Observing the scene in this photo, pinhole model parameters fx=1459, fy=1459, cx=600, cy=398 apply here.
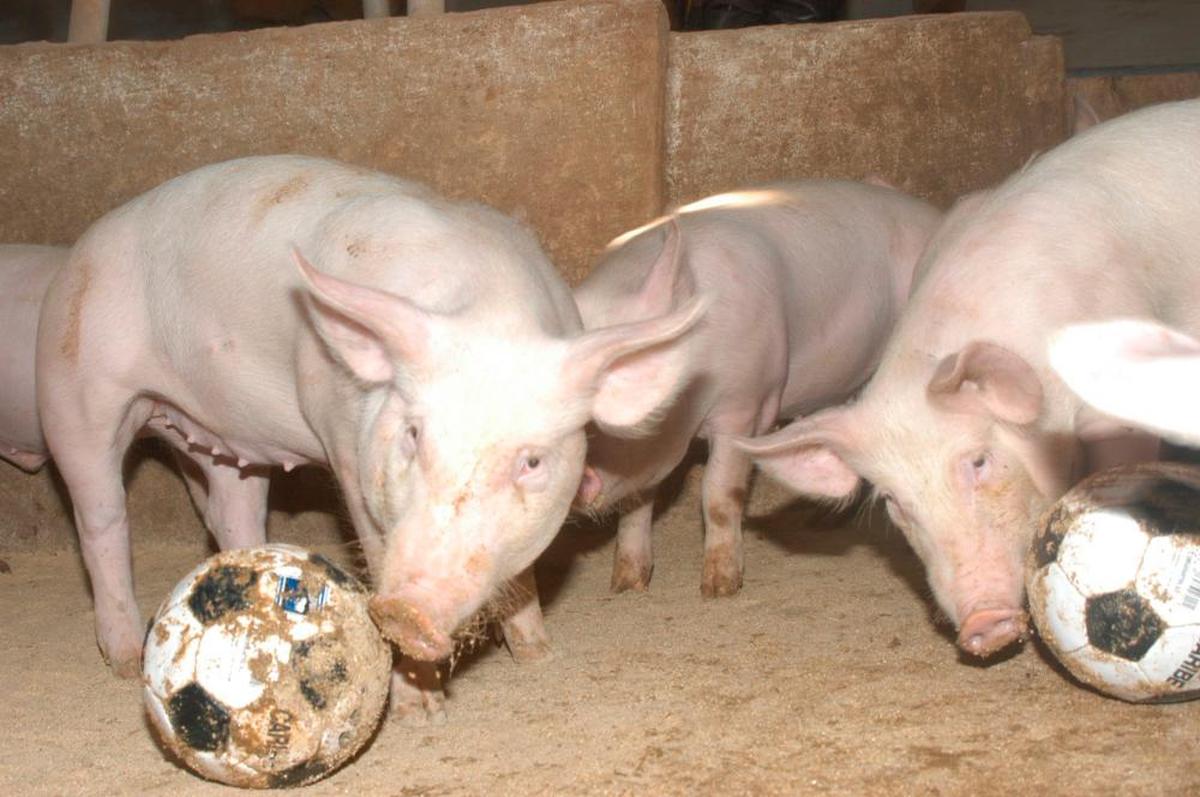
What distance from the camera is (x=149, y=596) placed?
5227 millimetres

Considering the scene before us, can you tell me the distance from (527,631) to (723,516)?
1.09 metres

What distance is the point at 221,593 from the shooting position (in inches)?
126

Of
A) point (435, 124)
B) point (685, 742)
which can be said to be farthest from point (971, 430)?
point (435, 124)

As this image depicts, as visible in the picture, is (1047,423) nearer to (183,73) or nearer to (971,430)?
(971,430)

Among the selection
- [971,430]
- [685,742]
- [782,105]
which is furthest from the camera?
[782,105]

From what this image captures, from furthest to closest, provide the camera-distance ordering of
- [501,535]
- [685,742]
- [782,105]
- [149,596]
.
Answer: [782,105] < [149,596] < [685,742] < [501,535]

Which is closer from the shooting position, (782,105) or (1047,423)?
(1047,423)

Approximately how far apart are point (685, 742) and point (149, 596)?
8.34 feet

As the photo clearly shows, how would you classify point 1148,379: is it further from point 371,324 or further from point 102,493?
point 102,493

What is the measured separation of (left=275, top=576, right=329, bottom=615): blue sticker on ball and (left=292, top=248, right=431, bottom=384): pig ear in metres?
0.54

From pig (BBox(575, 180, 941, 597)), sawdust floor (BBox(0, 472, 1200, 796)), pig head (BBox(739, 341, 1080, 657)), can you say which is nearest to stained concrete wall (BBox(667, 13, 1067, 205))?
pig (BBox(575, 180, 941, 597))

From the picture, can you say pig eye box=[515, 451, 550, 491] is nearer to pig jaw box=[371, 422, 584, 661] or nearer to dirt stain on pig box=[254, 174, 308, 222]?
pig jaw box=[371, 422, 584, 661]

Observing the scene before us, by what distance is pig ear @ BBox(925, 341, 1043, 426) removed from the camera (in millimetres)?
3516

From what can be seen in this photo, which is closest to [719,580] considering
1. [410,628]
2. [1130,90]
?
[410,628]
